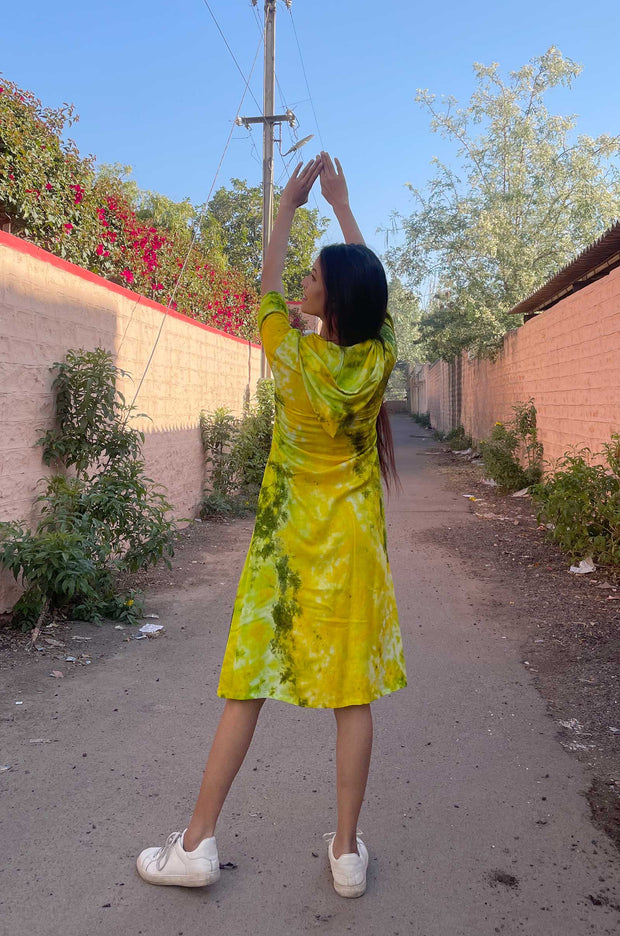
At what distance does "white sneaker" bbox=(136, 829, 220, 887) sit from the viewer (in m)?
2.09

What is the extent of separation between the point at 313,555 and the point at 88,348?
398cm

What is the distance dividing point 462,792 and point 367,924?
780mm

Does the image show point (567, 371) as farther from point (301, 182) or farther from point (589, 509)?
point (301, 182)

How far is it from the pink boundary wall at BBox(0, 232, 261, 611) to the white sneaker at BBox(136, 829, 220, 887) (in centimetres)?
258

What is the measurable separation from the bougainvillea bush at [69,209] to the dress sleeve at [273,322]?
385 cm

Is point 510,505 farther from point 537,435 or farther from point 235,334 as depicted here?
point 235,334

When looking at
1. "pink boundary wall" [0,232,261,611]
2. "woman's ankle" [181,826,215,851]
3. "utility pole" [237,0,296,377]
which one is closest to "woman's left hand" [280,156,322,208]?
"woman's ankle" [181,826,215,851]

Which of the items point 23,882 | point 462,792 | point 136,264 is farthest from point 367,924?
point 136,264

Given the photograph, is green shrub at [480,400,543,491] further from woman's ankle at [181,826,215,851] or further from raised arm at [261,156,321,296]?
woman's ankle at [181,826,215,851]

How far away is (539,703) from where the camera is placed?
3518 millimetres

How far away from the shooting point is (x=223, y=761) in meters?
2.06

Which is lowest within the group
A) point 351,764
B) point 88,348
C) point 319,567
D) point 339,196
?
point 351,764

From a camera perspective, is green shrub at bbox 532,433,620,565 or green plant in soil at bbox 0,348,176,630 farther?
green shrub at bbox 532,433,620,565

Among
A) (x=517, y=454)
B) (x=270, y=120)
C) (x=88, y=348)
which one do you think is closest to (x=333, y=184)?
(x=88, y=348)
